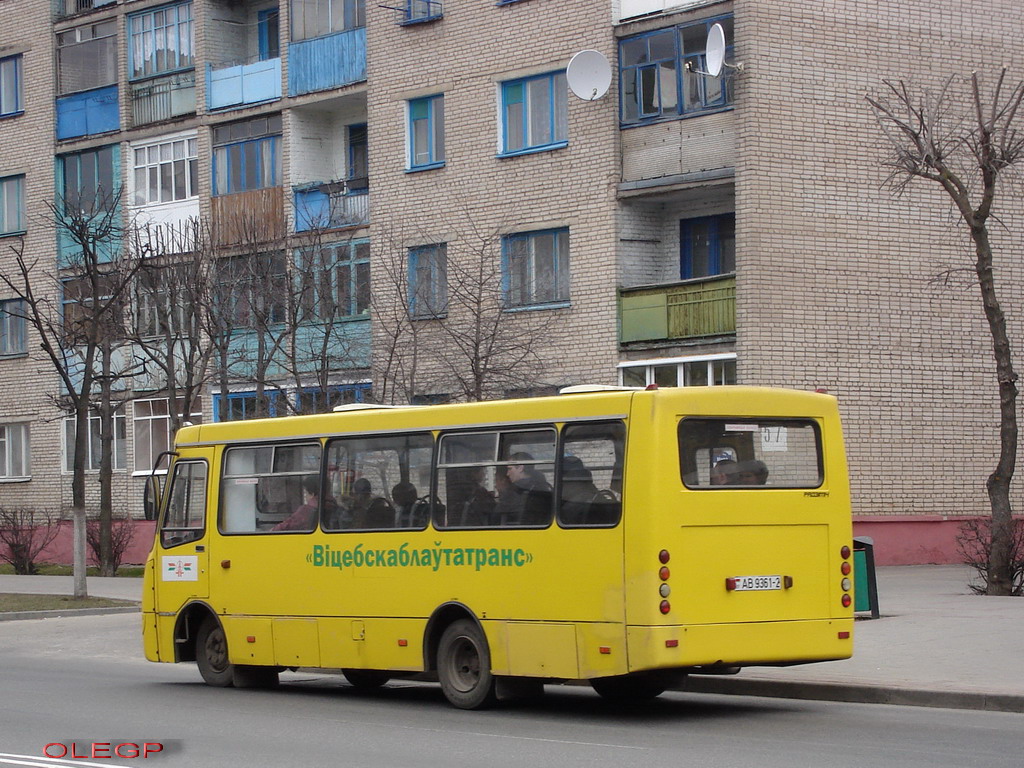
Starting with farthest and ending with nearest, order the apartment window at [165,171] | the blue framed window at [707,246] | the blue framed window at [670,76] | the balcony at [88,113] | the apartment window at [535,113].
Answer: the balcony at [88,113] → the apartment window at [165,171] → the apartment window at [535,113] → the blue framed window at [707,246] → the blue framed window at [670,76]

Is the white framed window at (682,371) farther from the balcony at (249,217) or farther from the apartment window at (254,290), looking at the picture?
the balcony at (249,217)

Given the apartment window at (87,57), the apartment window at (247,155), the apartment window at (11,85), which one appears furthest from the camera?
the apartment window at (11,85)

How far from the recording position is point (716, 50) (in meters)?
28.5

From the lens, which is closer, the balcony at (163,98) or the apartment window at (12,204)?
the balcony at (163,98)

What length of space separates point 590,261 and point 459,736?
2044 cm

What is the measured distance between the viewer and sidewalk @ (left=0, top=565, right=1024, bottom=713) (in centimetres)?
1319

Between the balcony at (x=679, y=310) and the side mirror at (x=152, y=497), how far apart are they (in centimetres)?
1472

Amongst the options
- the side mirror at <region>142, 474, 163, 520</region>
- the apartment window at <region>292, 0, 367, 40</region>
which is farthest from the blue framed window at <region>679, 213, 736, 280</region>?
the side mirror at <region>142, 474, 163, 520</region>

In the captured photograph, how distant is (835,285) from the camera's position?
29984 millimetres

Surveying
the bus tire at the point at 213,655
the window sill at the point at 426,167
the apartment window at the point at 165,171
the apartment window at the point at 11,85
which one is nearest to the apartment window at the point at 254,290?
the window sill at the point at 426,167

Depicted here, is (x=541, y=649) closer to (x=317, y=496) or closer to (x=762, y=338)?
(x=317, y=496)

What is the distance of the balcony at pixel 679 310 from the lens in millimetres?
29797

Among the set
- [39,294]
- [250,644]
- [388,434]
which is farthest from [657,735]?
[39,294]

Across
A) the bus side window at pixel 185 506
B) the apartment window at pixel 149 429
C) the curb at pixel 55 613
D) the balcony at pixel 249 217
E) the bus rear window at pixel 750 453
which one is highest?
the balcony at pixel 249 217
